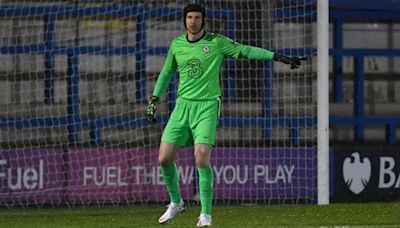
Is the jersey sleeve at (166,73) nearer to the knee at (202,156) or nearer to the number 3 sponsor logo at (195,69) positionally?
the number 3 sponsor logo at (195,69)

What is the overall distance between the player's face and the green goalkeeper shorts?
0.62m

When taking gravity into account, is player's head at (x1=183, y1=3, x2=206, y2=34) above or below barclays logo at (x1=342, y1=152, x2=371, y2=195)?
above

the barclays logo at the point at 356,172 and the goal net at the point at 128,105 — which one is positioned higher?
the goal net at the point at 128,105

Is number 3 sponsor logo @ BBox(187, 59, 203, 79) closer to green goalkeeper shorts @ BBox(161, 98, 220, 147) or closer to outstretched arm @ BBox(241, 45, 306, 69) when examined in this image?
green goalkeeper shorts @ BBox(161, 98, 220, 147)

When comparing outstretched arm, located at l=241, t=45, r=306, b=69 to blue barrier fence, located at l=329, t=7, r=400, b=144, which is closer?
outstretched arm, located at l=241, t=45, r=306, b=69

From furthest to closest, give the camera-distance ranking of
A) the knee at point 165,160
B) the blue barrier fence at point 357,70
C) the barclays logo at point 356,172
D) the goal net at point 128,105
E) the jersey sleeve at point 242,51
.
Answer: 1. the blue barrier fence at point 357,70
2. the barclays logo at point 356,172
3. the goal net at point 128,105
4. the knee at point 165,160
5. the jersey sleeve at point 242,51

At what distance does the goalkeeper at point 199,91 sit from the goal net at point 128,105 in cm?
387

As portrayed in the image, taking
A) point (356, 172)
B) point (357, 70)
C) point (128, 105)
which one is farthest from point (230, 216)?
point (357, 70)

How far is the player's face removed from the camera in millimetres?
10047

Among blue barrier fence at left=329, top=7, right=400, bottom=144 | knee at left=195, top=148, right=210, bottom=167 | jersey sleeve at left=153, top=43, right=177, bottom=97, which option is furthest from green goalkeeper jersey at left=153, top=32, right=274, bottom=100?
blue barrier fence at left=329, top=7, right=400, bottom=144

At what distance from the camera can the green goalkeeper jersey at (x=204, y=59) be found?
10.2 m

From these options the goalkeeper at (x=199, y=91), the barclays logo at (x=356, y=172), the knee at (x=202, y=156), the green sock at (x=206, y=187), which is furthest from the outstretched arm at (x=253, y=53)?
the barclays logo at (x=356, y=172)

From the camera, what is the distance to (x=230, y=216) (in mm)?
11906

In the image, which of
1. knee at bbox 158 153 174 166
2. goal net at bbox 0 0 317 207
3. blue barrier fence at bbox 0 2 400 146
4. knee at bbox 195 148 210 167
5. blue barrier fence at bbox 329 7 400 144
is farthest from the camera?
blue barrier fence at bbox 329 7 400 144
